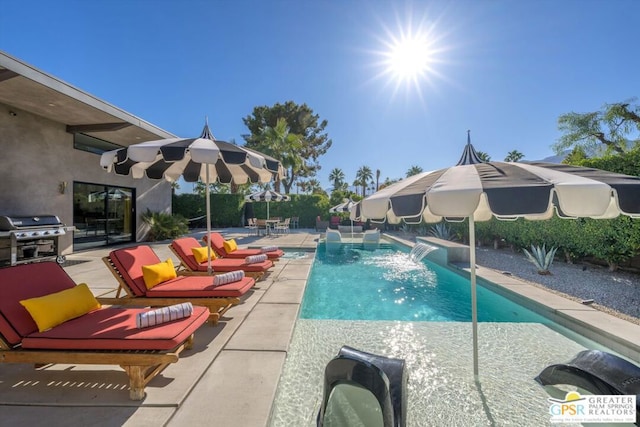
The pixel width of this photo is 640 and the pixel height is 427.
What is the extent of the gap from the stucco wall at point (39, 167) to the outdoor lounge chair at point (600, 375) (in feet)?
38.8

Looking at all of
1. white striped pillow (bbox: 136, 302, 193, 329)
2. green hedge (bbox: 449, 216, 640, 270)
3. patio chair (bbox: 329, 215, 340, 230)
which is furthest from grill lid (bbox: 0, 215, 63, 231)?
patio chair (bbox: 329, 215, 340, 230)

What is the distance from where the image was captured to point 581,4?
23.6 feet

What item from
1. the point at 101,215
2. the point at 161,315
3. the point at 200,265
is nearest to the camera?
the point at 161,315

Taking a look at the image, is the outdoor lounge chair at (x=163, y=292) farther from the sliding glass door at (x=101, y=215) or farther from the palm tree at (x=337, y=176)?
the palm tree at (x=337, y=176)

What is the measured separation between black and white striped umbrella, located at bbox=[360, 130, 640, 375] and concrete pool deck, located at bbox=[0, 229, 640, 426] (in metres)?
1.81

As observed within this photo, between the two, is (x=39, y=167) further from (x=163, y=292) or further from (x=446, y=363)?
(x=446, y=363)

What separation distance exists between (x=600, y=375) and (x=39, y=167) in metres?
12.4

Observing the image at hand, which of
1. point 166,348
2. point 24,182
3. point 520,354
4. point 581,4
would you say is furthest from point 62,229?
point 581,4

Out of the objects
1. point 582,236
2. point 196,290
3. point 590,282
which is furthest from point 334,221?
point 196,290

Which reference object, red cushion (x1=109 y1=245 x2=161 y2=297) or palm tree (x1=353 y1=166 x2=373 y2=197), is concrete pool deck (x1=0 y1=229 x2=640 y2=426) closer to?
red cushion (x1=109 y1=245 x2=161 y2=297)

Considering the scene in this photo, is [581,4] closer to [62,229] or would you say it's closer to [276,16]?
[276,16]

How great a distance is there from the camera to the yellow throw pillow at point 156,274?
392 cm

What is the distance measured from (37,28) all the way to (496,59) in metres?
14.0

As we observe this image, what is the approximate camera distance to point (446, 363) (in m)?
3.02
